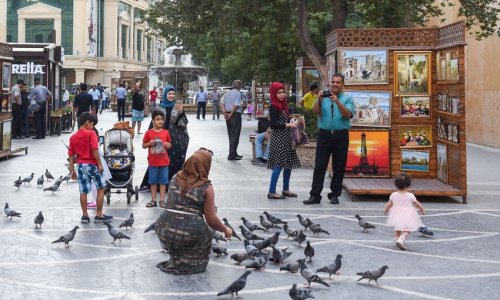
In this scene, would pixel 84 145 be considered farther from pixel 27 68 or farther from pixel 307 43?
pixel 27 68

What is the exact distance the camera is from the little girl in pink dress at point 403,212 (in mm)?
8742

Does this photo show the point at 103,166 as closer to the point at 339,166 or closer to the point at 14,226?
the point at 14,226

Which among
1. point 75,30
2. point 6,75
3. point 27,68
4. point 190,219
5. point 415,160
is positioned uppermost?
point 75,30

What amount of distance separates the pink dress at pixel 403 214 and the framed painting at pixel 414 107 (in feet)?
15.4

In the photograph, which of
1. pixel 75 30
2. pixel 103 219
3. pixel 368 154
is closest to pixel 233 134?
pixel 368 154

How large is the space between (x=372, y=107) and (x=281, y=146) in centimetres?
197

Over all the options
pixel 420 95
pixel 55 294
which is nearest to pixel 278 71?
pixel 420 95

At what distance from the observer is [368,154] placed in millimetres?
13391

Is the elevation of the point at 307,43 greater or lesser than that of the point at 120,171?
greater

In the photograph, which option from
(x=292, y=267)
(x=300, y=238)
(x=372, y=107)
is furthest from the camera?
(x=372, y=107)

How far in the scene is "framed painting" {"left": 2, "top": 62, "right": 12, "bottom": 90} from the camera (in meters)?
18.5

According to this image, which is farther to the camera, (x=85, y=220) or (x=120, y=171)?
(x=120, y=171)

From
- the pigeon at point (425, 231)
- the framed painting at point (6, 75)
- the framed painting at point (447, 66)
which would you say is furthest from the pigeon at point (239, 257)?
the framed painting at point (6, 75)

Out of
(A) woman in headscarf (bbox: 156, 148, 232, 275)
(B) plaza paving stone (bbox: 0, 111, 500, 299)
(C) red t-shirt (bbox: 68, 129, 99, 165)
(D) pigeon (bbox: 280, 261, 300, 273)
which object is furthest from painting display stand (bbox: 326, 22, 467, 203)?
(A) woman in headscarf (bbox: 156, 148, 232, 275)
